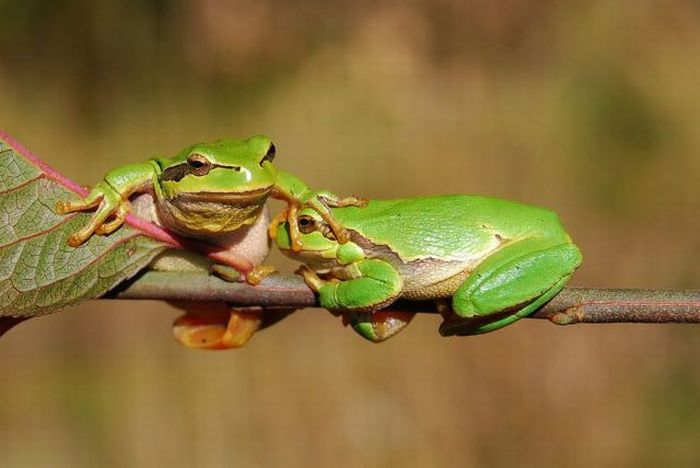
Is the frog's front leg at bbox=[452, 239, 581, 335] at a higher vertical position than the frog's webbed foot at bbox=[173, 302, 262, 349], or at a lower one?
higher

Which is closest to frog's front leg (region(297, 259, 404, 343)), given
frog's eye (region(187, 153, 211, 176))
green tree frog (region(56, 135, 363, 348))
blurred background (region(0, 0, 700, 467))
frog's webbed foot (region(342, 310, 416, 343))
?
frog's webbed foot (region(342, 310, 416, 343))

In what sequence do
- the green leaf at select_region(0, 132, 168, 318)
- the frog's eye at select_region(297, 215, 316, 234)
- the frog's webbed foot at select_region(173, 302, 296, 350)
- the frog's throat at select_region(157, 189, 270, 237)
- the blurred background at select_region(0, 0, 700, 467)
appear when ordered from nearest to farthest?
the green leaf at select_region(0, 132, 168, 318)
the frog's throat at select_region(157, 189, 270, 237)
the frog's webbed foot at select_region(173, 302, 296, 350)
the frog's eye at select_region(297, 215, 316, 234)
the blurred background at select_region(0, 0, 700, 467)

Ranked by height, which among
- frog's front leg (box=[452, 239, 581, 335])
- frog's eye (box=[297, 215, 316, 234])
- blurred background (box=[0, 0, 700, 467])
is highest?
frog's eye (box=[297, 215, 316, 234])

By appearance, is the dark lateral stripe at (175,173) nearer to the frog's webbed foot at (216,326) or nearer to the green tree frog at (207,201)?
the green tree frog at (207,201)

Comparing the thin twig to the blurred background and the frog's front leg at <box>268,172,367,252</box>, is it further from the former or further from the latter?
the blurred background

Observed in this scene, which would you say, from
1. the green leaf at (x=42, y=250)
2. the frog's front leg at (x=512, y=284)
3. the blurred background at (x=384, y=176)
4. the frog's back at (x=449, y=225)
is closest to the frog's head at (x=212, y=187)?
the green leaf at (x=42, y=250)

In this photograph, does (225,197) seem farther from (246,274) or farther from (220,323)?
(220,323)

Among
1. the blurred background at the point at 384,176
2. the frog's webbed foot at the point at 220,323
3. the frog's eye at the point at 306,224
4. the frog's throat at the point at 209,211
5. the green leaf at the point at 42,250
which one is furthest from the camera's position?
the blurred background at the point at 384,176

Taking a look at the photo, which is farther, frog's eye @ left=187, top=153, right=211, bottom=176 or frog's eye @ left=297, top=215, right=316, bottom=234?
frog's eye @ left=297, top=215, right=316, bottom=234

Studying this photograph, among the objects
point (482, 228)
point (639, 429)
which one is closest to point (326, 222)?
point (482, 228)

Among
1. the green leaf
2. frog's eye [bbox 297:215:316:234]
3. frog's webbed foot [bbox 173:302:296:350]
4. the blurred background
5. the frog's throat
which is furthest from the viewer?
the blurred background
